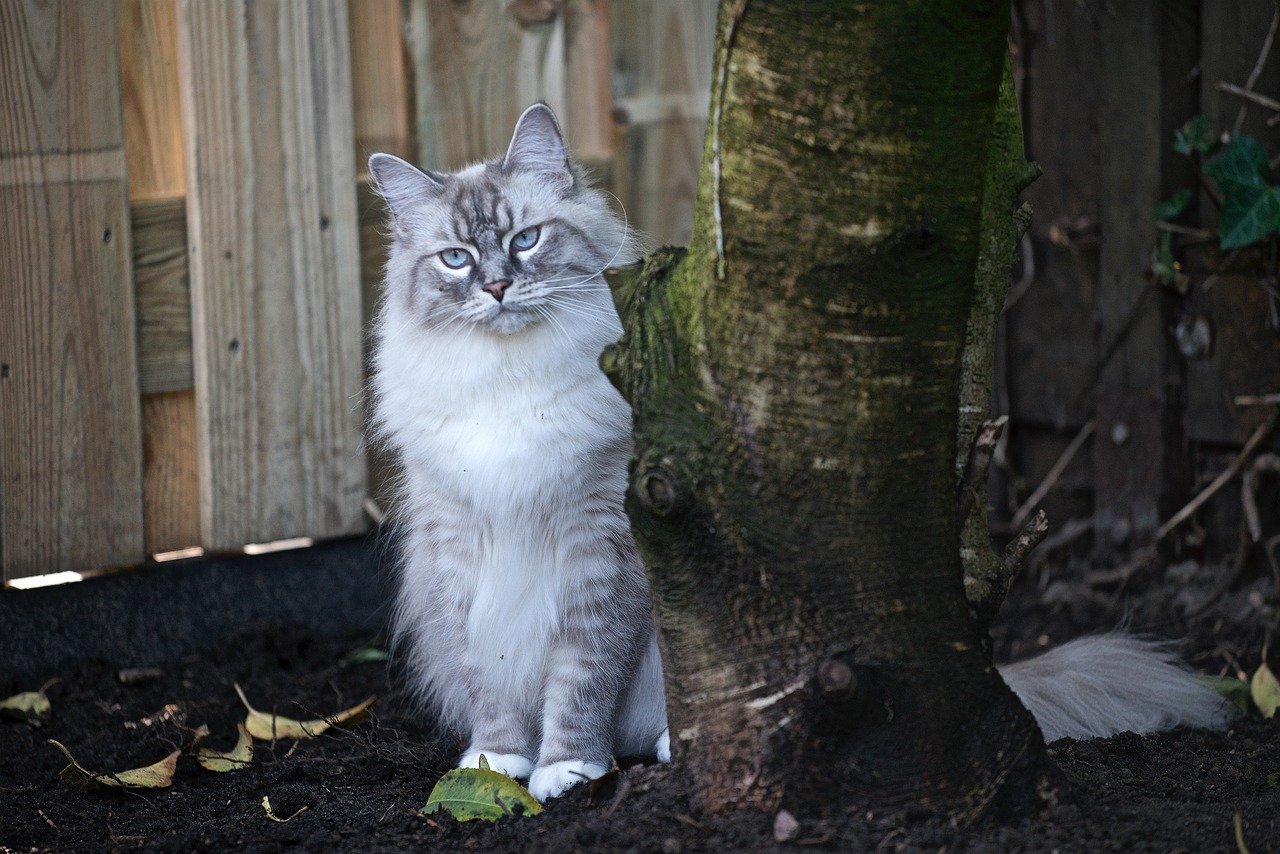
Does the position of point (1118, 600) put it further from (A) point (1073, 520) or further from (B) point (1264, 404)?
(B) point (1264, 404)

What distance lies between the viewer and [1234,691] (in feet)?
9.59

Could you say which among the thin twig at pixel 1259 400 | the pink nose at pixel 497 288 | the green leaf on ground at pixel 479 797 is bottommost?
the green leaf on ground at pixel 479 797

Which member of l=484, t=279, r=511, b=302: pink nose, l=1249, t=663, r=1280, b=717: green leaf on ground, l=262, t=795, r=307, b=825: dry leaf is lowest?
l=262, t=795, r=307, b=825: dry leaf

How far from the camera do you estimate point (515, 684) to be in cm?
284

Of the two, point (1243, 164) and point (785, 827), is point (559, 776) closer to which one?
point (785, 827)

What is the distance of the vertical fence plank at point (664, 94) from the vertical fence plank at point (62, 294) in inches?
73.2

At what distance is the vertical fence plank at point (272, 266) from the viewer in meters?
3.51

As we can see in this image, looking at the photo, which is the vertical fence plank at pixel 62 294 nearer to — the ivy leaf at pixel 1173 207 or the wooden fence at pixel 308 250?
the wooden fence at pixel 308 250

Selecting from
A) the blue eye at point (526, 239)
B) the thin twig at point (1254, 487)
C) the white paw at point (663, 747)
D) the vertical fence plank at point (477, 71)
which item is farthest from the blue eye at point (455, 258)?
the thin twig at point (1254, 487)

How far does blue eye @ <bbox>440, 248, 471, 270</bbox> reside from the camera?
297 cm

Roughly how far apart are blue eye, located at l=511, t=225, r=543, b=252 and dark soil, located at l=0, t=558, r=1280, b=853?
1.22m

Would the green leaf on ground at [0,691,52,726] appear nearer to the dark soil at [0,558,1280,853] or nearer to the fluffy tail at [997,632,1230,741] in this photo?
the dark soil at [0,558,1280,853]

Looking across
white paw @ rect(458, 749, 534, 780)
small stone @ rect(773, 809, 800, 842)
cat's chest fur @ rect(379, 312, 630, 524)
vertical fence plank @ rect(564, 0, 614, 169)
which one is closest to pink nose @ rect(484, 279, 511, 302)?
cat's chest fur @ rect(379, 312, 630, 524)

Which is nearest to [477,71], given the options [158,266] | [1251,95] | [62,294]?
[158,266]
